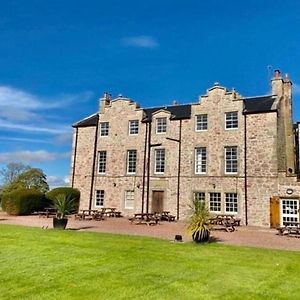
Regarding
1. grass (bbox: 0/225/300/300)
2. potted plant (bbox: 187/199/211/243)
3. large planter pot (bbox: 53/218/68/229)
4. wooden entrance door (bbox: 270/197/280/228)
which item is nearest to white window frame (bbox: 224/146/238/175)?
wooden entrance door (bbox: 270/197/280/228)

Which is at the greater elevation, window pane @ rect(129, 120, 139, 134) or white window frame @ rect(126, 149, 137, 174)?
window pane @ rect(129, 120, 139, 134)

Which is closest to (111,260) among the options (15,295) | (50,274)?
(50,274)

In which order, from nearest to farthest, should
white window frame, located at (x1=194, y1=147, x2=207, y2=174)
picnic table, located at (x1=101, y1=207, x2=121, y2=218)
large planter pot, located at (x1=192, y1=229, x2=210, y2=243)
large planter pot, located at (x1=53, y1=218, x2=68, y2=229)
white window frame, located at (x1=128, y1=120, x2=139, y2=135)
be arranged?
large planter pot, located at (x1=192, y1=229, x2=210, y2=243)
large planter pot, located at (x1=53, y1=218, x2=68, y2=229)
white window frame, located at (x1=194, y1=147, x2=207, y2=174)
picnic table, located at (x1=101, y1=207, x2=121, y2=218)
white window frame, located at (x1=128, y1=120, x2=139, y2=135)

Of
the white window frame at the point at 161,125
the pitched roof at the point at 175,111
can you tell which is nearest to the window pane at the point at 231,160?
the pitched roof at the point at 175,111

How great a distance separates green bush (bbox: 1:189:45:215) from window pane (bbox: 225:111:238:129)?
61.1 feet

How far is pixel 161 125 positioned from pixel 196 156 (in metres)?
4.44

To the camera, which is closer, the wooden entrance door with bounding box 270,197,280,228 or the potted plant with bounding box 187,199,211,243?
the potted plant with bounding box 187,199,211,243

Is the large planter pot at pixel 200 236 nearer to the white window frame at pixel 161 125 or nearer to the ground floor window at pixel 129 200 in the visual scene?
the ground floor window at pixel 129 200

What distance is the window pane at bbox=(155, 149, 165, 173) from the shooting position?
2944 cm

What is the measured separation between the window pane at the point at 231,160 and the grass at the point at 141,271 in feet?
42.1

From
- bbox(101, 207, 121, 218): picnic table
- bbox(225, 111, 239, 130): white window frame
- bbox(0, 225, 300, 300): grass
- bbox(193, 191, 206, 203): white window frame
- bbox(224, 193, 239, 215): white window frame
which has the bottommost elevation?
bbox(0, 225, 300, 300): grass

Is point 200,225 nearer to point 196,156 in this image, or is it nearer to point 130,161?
point 196,156

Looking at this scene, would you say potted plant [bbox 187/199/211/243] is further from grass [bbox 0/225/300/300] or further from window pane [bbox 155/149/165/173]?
window pane [bbox 155/149/165/173]

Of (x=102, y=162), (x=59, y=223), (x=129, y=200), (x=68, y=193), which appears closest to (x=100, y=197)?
(x=68, y=193)
